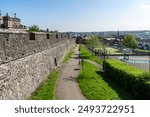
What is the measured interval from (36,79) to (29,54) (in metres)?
1.90

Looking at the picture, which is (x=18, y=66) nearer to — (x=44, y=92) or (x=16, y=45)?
(x=16, y=45)

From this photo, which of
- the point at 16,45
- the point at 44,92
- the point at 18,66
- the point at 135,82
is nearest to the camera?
the point at 18,66

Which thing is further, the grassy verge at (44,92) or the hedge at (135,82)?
the hedge at (135,82)

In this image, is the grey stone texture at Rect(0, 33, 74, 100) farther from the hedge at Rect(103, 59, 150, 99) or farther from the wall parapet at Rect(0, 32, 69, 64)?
the hedge at Rect(103, 59, 150, 99)

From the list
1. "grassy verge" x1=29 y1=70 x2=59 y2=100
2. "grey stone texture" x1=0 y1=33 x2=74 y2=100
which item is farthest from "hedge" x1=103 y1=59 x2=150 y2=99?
"grey stone texture" x1=0 y1=33 x2=74 y2=100

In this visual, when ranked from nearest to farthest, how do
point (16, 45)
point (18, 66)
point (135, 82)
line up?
point (18, 66), point (16, 45), point (135, 82)

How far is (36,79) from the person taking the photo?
17.7 metres

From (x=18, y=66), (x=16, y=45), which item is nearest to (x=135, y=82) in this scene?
(x=18, y=66)

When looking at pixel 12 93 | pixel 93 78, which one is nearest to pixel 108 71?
pixel 93 78

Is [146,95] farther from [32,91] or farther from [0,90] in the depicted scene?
[0,90]

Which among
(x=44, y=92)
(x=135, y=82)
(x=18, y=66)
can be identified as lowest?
(x=44, y=92)

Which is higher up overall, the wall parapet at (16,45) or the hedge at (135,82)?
the wall parapet at (16,45)

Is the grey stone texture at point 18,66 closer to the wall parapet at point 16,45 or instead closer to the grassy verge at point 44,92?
the wall parapet at point 16,45

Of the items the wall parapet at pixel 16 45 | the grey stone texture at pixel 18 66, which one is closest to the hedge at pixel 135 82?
the grey stone texture at pixel 18 66
